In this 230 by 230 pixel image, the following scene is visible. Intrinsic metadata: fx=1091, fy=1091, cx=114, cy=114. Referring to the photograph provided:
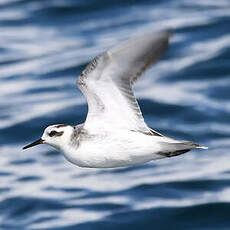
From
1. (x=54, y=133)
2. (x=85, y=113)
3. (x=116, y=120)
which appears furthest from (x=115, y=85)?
(x=85, y=113)

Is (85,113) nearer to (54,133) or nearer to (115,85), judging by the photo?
(54,133)

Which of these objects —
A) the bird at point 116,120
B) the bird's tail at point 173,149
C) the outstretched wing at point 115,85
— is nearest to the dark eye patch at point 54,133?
the bird at point 116,120

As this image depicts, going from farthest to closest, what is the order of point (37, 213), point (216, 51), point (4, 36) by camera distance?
point (4, 36) → point (216, 51) → point (37, 213)

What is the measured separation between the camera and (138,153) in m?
14.2

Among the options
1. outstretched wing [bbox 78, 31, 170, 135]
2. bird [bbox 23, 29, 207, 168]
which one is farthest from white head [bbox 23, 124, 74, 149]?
outstretched wing [bbox 78, 31, 170, 135]

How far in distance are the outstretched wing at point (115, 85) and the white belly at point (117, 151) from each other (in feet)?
0.87

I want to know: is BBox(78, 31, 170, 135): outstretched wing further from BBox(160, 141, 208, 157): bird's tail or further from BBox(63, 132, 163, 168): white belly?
BBox(160, 141, 208, 157): bird's tail

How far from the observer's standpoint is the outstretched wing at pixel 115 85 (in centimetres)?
1421

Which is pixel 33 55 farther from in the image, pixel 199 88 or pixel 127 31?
pixel 199 88

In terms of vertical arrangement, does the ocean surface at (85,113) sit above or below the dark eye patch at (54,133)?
above

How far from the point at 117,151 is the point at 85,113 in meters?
10.8

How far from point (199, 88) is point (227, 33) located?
3.45 m

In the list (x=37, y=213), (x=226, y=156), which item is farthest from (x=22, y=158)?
(x=226, y=156)

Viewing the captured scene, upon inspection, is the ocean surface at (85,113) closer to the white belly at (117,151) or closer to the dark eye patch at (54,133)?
the dark eye patch at (54,133)
